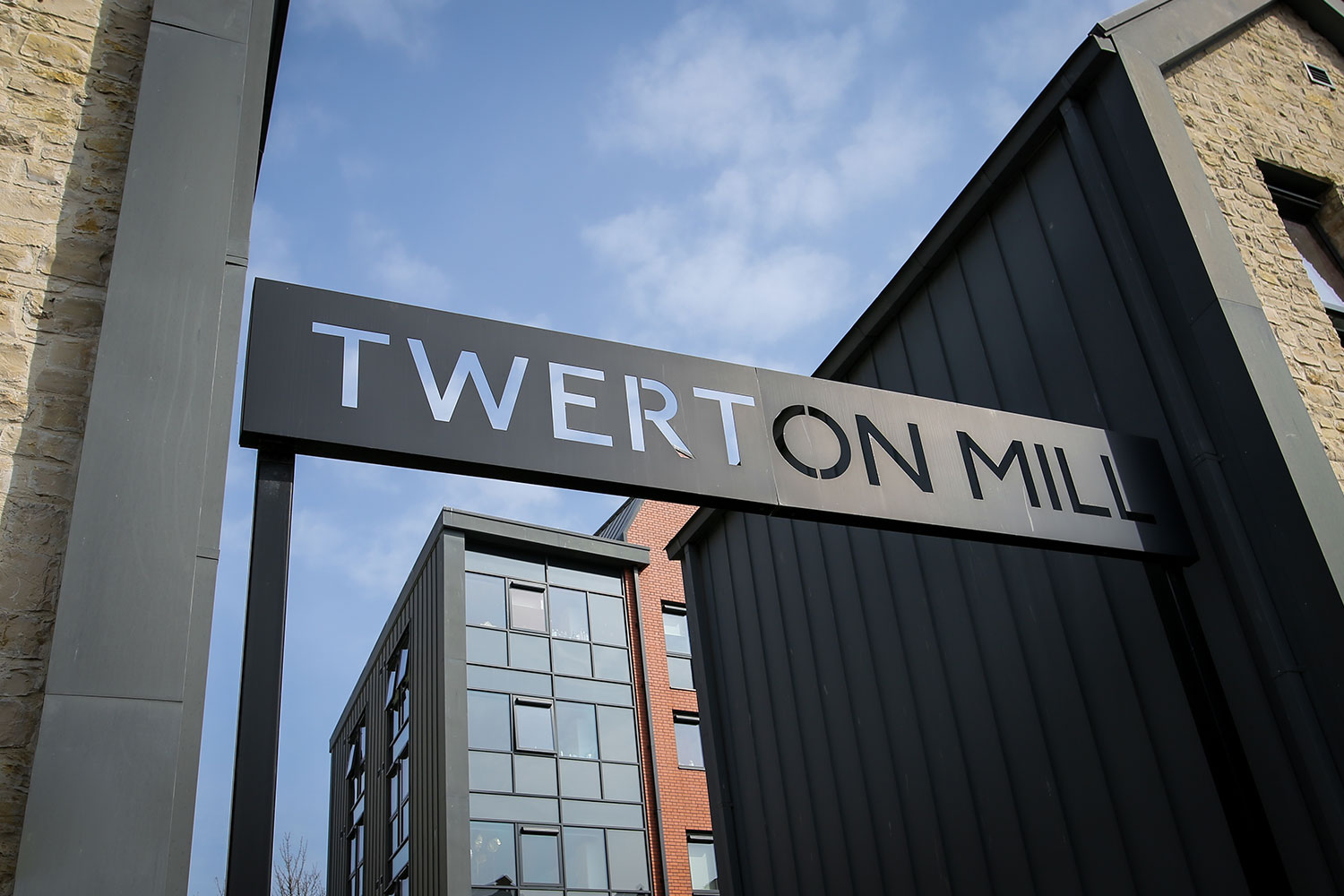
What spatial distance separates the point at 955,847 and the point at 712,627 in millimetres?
4101

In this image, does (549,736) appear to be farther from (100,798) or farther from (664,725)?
(100,798)

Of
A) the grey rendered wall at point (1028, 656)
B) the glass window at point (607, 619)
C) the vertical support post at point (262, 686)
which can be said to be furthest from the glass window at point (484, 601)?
the vertical support post at point (262, 686)

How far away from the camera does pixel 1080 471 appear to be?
602 cm

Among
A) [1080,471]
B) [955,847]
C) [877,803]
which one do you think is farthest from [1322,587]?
[877,803]

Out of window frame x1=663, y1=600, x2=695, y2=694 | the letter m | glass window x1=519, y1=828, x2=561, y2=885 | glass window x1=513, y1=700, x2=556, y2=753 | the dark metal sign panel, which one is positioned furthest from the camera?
window frame x1=663, y1=600, x2=695, y2=694

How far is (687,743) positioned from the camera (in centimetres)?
2425

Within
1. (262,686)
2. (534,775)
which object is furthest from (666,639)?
(262,686)

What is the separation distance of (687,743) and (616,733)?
1989 millimetres

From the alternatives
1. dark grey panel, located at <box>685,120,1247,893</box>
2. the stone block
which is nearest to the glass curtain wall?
dark grey panel, located at <box>685,120,1247,893</box>

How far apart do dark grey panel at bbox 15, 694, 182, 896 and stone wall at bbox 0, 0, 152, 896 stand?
0.49 feet

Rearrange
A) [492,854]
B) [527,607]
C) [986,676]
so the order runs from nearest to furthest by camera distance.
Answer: [986,676] → [492,854] → [527,607]

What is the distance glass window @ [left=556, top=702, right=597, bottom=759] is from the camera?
22.2 metres

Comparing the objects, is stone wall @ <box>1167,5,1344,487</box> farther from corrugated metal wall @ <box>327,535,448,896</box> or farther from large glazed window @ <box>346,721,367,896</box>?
large glazed window @ <box>346,721,367,896</box>

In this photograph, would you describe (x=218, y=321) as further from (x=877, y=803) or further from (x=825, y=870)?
(x=825, y=870)
